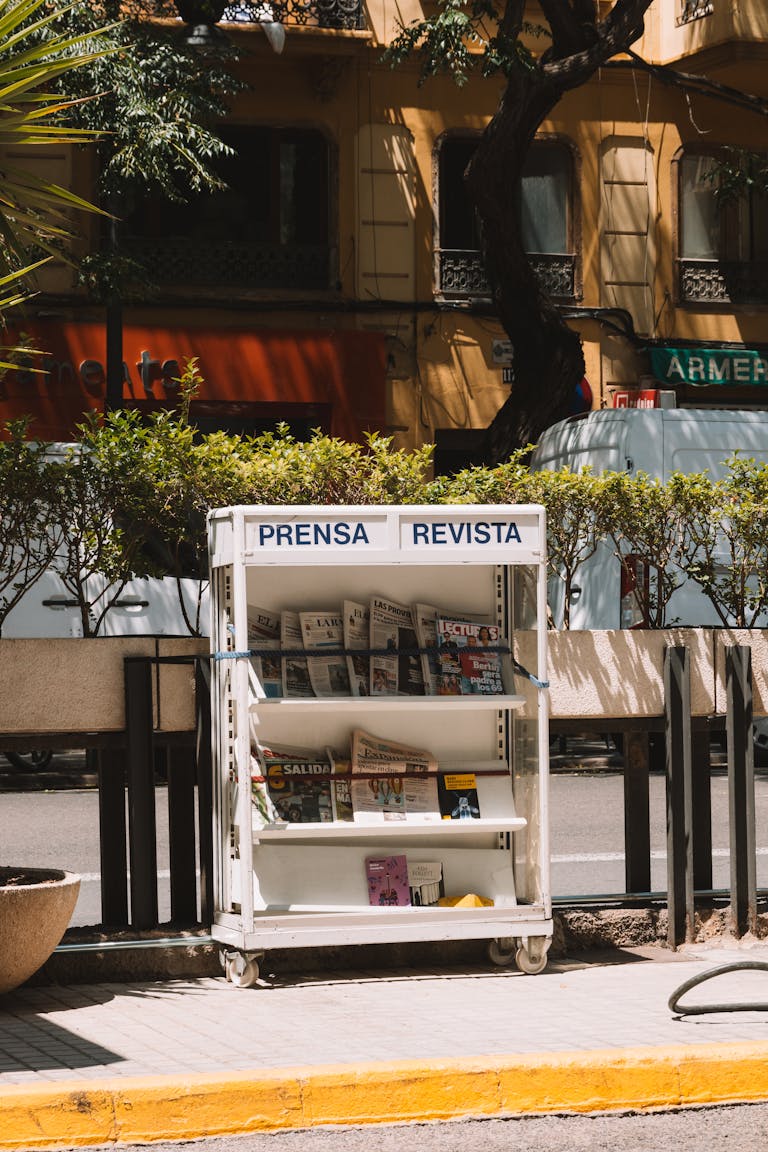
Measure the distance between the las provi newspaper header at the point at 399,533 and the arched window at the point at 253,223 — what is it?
15.8m

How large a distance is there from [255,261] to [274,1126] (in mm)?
18511

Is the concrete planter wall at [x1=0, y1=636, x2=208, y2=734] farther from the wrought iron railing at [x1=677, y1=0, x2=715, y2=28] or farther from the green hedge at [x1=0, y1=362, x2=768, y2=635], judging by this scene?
the wrought iron railing at [x1=677, y1=0, x2=715, y2=28]

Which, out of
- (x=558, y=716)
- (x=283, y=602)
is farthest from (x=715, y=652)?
(x=283, y=602)

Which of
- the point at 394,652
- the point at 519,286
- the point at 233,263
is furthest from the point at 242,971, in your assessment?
the point at 233,263

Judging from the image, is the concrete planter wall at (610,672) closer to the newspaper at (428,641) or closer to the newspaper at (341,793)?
the newspaper at (428,641)

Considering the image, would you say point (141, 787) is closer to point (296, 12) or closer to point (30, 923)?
point (30, 923)

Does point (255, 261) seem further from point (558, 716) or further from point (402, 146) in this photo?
point (558, 716)

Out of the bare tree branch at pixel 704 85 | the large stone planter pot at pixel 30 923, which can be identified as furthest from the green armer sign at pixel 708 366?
the large stone planter pot at pixel 30 923

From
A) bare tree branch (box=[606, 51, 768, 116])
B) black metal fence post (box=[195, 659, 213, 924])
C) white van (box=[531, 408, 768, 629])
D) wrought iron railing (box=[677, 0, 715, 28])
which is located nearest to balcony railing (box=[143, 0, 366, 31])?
bare tree branch (box=[606, 51, 768, 116])

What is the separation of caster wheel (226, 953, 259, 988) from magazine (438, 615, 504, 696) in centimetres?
144

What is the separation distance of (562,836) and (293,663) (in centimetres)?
569

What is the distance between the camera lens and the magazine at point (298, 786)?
740 centimetres

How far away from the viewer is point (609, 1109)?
550cm

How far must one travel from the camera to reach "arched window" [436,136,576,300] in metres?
23.5
